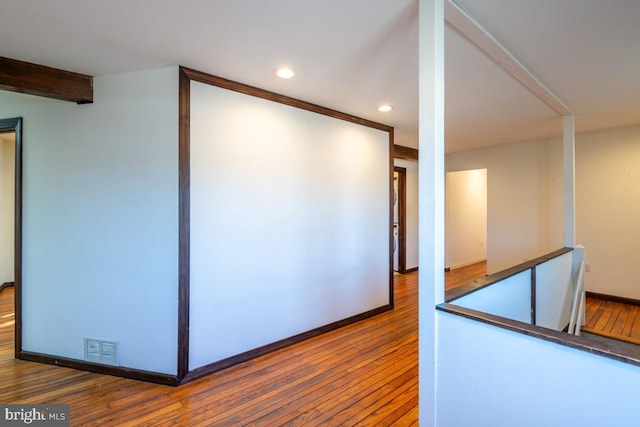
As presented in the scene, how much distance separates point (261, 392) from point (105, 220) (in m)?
1.83

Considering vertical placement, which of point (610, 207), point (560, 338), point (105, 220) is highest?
point (610, 207)

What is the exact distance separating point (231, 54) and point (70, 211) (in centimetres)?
188

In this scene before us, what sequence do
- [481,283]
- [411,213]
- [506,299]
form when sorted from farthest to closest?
[411,213] → [506,299] → [481,283]

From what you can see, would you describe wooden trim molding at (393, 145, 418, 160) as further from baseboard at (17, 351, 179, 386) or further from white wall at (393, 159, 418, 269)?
baseboard at (17, 351, 179, 386)

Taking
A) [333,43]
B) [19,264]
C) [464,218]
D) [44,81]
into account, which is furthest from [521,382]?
[464,218]

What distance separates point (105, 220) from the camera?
7.79 feet

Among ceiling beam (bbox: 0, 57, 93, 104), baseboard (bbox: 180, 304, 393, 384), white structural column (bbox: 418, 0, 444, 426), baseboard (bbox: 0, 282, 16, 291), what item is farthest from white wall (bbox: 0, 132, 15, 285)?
white structural column (bbox: 418, 0, 444, 426)

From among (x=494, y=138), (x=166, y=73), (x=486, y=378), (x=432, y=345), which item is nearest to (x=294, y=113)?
(x=166, y=73)

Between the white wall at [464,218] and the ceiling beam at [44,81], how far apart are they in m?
6.13

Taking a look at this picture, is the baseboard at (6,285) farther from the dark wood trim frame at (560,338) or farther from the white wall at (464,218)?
the white wall at (464,218)

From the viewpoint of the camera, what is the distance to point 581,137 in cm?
456

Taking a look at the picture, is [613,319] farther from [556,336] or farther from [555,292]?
[556,336]

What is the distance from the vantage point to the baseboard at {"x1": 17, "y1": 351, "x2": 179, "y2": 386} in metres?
2.23

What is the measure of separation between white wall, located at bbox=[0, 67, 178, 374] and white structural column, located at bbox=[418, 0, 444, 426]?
1777 mm
